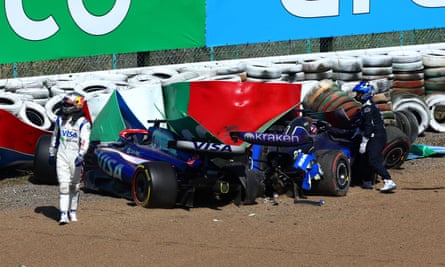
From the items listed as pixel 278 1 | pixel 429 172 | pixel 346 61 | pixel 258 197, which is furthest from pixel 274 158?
pixel 278 1

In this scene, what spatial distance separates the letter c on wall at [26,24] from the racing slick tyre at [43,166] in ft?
10.9

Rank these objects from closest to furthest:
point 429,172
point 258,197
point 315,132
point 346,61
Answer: point 258,197, point 315,132, point 429,172, point 346,61

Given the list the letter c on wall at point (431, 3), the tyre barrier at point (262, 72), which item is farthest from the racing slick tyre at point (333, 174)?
the letter c on wall at point (431, 3)

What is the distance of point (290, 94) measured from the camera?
1262cm

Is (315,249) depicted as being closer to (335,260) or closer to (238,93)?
(335,260)

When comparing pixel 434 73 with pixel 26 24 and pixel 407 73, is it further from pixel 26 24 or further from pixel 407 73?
pixel 26 24

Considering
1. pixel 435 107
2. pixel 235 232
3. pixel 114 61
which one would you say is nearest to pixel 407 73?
pixel 435 107

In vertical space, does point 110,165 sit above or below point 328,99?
below

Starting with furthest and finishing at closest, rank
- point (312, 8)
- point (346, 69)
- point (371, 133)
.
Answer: point (312, 8)
point (346, 69)
point (371, 133)

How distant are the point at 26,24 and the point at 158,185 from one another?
245 inches

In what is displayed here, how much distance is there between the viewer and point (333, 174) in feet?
38.2

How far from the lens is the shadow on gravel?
10.5 metres

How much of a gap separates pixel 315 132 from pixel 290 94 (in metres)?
0.69

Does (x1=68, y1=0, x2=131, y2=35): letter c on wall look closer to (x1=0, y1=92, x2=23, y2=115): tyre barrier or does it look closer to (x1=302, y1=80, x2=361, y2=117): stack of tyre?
(x1=0, y1=92, x2=23, y2=115): tyre barrier
